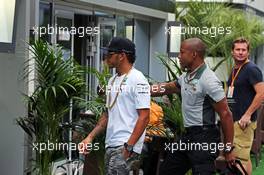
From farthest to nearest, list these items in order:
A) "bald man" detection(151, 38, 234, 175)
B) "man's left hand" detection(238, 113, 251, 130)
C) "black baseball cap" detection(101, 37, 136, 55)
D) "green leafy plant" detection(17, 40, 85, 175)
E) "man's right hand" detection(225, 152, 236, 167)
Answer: "man's left hand" detection(238, 113, 251, 130) < "green leafy plant" detection(17, 40, 85, 175) < "man's right hand" detection(225, 152, 236, 167) < "bald man" detection(151, 38, 234, 175) < "black baseball cap" detection(101, 37, 136, 55)

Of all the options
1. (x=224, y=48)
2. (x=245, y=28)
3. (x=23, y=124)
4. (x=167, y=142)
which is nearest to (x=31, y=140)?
(x=23, y=124)

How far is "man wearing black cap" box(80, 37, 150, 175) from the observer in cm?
465

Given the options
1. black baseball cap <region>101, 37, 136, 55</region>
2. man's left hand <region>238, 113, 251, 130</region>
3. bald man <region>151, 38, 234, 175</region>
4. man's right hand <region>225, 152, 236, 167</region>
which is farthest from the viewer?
man's left hand <region>238, 113, 251, 130</region>

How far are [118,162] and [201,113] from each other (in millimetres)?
949

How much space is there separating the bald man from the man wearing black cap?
56cm

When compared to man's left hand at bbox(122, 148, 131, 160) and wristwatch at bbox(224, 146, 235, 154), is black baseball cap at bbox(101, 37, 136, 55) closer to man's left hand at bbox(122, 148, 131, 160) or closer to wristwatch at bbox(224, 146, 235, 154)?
man's left hand at bbox(122, 148, 131, 160)

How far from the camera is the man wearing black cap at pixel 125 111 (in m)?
4.65

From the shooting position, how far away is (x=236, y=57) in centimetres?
653

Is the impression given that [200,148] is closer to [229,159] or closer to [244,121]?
[229,159]

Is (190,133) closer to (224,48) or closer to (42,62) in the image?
(42,62)

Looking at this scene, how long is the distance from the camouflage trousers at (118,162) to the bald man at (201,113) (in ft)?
2.11

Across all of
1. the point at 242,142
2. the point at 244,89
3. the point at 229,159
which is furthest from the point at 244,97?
the point at 229,159

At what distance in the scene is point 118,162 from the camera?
4.68 metres

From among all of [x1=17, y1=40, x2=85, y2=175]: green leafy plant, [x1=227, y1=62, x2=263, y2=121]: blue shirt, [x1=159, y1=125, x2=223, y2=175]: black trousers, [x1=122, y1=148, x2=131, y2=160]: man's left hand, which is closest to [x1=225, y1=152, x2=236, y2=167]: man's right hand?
[x1=159, y1=125, x2=223, y2=175]: black trousers
